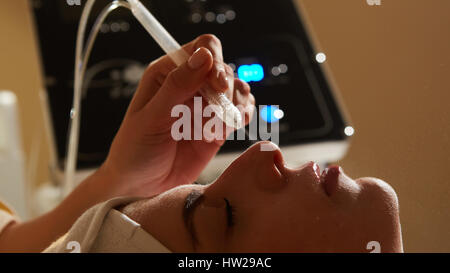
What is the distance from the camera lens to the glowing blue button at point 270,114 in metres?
0.81

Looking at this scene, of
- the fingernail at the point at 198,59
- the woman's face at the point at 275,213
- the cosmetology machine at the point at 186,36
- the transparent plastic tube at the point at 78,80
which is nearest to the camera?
the woman's face at the point at 275,213

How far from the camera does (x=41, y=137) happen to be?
1.94 metres

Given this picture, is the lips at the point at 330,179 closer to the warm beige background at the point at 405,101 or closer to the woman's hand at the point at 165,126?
the warm beige background at the point at 405,101

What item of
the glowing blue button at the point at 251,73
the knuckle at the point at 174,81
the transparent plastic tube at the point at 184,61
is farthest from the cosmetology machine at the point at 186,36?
the knuckle at the point at 174,81

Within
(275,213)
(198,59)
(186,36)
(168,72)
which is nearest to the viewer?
(275,213)

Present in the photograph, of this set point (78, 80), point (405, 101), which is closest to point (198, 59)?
point (405, 101)

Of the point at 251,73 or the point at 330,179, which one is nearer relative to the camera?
the point at 330,179

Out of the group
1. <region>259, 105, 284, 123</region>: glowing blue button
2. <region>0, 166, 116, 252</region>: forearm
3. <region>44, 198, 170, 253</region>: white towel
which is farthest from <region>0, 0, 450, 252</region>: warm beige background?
<region>0, 166, 116, 252</region>: forearm

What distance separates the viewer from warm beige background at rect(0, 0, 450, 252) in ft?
1.85

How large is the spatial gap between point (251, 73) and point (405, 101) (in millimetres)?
488

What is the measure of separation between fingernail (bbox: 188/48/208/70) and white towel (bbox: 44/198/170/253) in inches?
8.2

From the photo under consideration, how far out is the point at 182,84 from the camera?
2.26ft

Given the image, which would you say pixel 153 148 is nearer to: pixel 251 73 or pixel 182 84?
pixel 182 84
